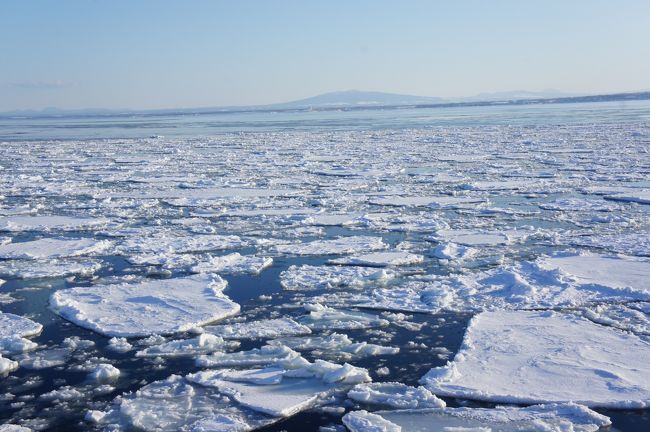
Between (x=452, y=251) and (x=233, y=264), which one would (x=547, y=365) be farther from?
(x=233, y=264)

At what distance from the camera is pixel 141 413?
12.9 ft

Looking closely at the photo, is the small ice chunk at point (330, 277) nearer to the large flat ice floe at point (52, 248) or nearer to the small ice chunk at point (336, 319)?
the small ice chunk at point (336, 319)

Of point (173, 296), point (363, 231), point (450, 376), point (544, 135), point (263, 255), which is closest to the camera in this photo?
point (450, 376)

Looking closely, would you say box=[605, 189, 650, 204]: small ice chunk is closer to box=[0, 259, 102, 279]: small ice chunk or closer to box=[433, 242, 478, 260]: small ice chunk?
box=[433, 242, 478, 260]: small ice chunk

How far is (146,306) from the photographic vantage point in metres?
5.93

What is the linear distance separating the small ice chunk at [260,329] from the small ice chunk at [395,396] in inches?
44.6

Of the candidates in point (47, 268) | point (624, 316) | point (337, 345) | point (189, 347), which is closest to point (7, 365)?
point (189, 347)

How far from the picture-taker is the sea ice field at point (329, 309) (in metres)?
4.01

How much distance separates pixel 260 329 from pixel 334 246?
2930 millimetres

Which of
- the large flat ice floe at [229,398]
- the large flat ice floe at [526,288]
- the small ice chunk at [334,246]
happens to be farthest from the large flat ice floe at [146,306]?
the small ice chunk at [334,246]

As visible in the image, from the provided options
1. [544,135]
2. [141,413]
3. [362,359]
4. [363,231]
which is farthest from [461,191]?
[544,135]

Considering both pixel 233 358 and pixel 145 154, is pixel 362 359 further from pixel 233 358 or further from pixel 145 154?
pixel 145 154

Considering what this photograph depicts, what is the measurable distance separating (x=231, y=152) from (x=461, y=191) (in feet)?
37.5

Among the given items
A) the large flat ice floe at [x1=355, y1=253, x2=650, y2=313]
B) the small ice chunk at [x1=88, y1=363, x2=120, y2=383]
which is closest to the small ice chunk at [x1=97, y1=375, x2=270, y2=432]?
the small ice chunk at [x1=88, y1=363, x2=120, y2=383]
